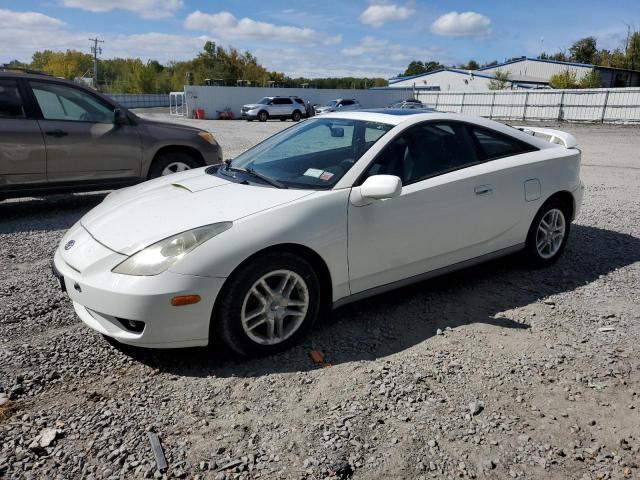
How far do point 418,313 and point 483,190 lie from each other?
107 cm

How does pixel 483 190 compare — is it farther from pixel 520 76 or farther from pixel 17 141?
pixel 520 76

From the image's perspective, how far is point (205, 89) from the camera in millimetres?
41188

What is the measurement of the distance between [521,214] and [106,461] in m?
3.53

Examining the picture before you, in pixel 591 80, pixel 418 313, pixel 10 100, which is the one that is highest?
pixel 591 80

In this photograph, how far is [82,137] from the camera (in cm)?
671

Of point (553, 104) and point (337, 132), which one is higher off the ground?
point (553, 104)

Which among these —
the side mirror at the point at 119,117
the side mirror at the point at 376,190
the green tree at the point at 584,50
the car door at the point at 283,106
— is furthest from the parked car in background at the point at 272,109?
the green tree at the point at 584,50

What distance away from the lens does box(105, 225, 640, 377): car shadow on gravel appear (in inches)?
127

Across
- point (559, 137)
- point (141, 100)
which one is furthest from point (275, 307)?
point (141, 100)

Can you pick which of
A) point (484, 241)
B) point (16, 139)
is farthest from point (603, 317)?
point (16, 139)

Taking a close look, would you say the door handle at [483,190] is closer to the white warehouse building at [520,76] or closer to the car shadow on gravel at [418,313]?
the car shadow on gravel at [418,313]

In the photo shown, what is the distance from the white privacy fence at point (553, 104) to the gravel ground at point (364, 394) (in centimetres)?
3158

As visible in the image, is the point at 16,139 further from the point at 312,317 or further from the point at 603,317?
the point at 603,317

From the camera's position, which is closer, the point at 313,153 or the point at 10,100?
the point at 313,153
